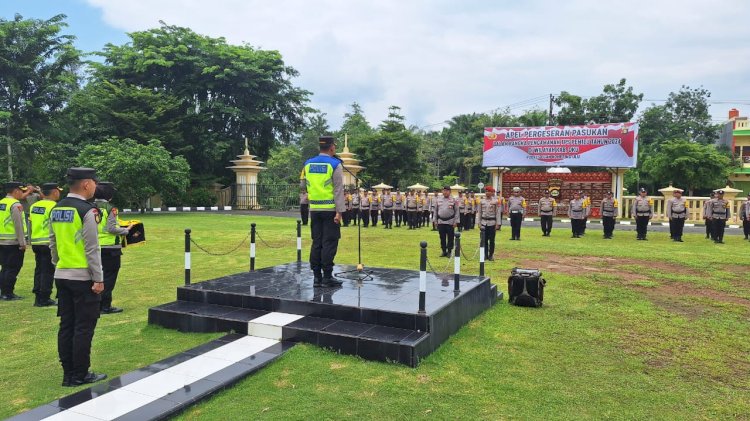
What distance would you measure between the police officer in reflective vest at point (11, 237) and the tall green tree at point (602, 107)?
33.9 meters

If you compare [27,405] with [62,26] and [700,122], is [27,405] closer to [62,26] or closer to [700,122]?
[62,26]

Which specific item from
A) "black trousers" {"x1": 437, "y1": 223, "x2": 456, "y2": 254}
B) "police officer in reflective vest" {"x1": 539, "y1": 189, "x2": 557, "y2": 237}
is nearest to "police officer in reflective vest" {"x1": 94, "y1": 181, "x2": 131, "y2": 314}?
"black trousers" {"x1": 437, "y1": 223, "x2": 456, "y2": 254}

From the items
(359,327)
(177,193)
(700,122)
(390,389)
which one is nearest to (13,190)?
(359,327)

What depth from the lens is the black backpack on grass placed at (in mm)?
6840

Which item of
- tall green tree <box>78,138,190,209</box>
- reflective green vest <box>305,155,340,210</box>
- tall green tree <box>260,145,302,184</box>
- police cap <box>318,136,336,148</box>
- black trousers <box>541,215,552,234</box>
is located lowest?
black trousers <box>541,215,552,234</box>

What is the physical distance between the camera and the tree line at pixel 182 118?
1030 inches

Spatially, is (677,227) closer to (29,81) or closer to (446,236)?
(446,236)

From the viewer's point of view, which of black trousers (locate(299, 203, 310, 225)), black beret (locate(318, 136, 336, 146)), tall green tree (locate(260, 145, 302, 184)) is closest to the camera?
black beret (locate(318, 136, 336, 146))

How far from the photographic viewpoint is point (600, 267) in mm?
10234

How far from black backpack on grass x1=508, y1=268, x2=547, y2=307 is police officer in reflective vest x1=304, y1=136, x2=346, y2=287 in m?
2.63

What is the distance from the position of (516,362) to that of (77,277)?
404cm

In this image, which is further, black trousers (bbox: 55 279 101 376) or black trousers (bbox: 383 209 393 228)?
black trousers (bbox: 383 209 393 228)

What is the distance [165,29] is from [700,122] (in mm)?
39483

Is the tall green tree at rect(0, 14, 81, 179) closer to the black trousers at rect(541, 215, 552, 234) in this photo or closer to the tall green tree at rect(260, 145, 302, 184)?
the tall green tree at rect(260, 145, 302, 184)
